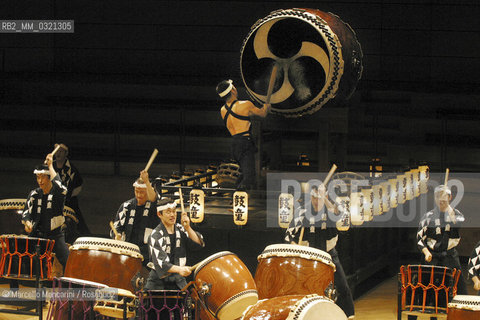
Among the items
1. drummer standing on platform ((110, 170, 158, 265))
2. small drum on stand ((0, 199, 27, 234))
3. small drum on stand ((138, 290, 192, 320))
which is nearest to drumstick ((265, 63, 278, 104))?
drummer standing on platform ((110, 170, 158, 265))

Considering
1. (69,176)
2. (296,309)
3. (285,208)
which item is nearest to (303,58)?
(285,208)

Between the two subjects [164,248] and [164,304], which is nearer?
[164,304]

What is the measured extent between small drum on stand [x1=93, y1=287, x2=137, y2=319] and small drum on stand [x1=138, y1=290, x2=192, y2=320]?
0.08 metres

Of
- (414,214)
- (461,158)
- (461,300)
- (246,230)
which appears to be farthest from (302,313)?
(461,158)

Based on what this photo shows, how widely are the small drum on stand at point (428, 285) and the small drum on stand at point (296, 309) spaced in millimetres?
1599

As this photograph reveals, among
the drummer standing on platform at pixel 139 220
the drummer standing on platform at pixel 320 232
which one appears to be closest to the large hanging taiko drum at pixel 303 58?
the drummer standing on platform at pixel 320 232

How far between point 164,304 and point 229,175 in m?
2.43

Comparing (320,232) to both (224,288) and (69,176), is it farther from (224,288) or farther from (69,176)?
(69,176)

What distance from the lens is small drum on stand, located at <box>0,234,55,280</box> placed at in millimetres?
5605

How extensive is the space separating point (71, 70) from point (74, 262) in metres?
5.55

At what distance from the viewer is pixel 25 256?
5.62 meters

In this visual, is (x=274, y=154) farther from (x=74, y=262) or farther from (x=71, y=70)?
(x=74, y=262)

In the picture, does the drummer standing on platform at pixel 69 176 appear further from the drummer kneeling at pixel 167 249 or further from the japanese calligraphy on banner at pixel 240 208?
the drummer kneeling at pixel 167 249

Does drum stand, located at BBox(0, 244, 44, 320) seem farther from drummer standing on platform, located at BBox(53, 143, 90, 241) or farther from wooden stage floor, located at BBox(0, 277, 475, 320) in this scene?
drummer standing on platform, located at BBox(53, 143, 90, 241)
